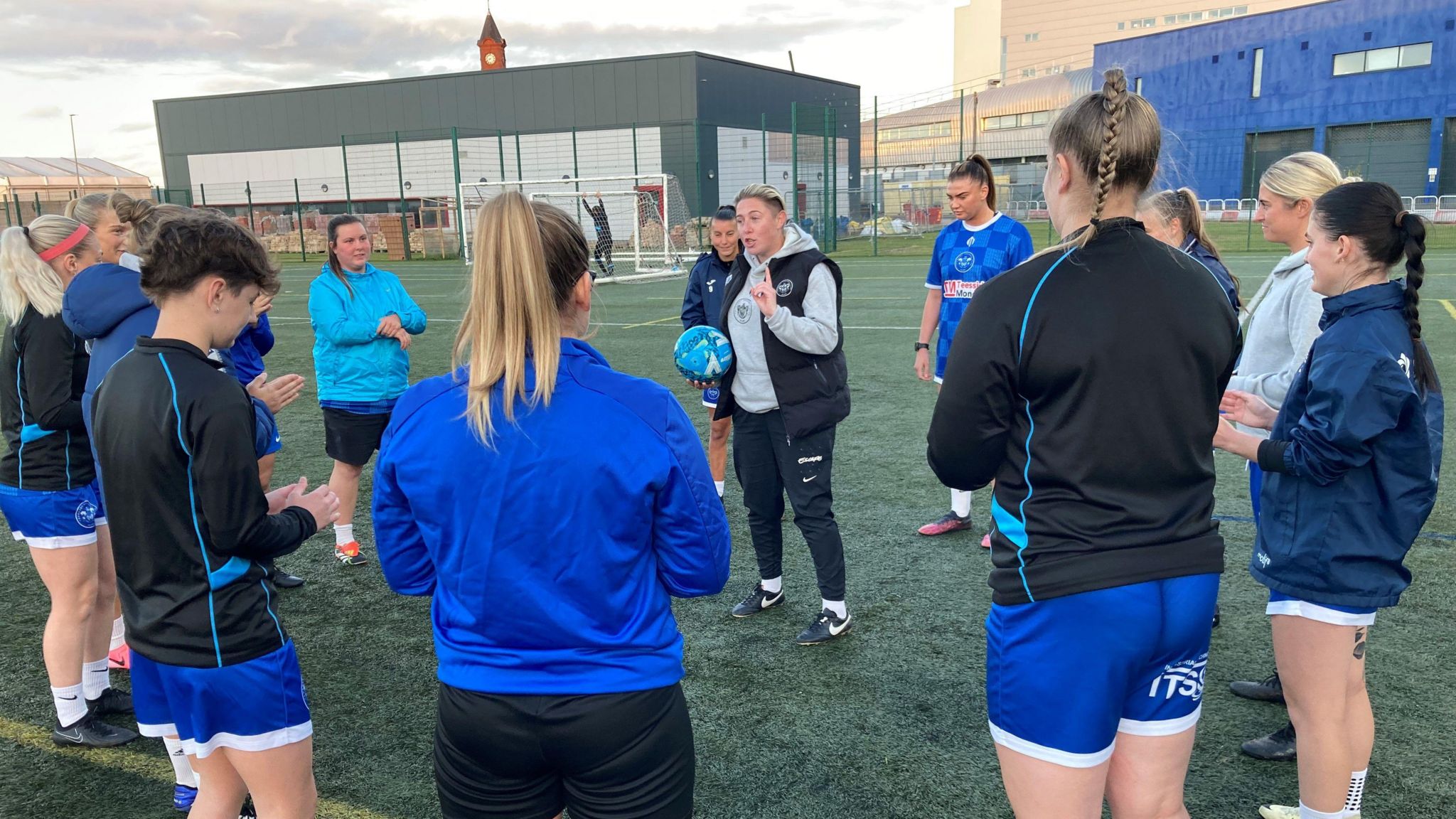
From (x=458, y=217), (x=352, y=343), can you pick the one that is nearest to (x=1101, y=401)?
(x=352, y=343)

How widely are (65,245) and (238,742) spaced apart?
2202 millimetres

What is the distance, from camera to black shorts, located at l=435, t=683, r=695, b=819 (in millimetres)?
1645

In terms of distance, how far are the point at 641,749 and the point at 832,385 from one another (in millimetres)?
2616

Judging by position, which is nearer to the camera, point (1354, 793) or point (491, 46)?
point (1354, 793)

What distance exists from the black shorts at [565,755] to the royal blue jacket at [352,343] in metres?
3.62

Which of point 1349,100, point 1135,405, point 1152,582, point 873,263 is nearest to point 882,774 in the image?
point 1152,582

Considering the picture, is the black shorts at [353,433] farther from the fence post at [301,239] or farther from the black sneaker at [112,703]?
the fence post at [301,239]

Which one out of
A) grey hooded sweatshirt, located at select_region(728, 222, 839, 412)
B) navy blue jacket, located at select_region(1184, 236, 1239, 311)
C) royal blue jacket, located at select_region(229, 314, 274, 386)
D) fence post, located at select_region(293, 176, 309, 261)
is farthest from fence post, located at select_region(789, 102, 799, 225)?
navy blue jacket, located at select_region(1184, 236, 1239, 311)

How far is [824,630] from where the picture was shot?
4.24m

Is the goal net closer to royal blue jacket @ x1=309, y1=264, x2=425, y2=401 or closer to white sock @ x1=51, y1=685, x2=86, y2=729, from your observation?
royal blue jacket @ x1=309, y1=264, x2=425, y2=401

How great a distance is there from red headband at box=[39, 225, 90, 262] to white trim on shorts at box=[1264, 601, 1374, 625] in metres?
4.20

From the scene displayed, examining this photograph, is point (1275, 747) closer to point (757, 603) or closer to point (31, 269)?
point (757, 603)

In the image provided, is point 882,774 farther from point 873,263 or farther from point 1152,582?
point 873,263

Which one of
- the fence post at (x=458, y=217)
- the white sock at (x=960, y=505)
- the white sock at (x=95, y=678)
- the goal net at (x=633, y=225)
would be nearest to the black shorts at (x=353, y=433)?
the white sock at (x=95, y=678)
